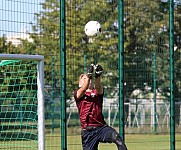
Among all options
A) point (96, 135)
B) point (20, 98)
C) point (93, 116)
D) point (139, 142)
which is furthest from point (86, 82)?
point (139, 142)

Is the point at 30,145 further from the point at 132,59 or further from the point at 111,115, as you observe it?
the point at 111,115

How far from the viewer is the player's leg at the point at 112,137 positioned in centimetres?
980

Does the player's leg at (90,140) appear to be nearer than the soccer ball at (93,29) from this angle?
Yes

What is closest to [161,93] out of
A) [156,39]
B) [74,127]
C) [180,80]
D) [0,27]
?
[180,80]

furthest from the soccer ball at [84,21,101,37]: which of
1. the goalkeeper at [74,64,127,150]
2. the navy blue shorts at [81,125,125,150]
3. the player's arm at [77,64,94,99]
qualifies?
the navy blue shorts at [81,125,125,150]

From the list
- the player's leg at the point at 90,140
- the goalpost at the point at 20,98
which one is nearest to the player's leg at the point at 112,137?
the player's leg at the point at 90,140

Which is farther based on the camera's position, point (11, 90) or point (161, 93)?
point (161, 93)

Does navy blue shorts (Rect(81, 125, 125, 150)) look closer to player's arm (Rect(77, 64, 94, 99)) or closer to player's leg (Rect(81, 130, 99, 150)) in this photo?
player's leg (Rect(81, 130, 99, 150))

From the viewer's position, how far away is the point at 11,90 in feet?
40.8

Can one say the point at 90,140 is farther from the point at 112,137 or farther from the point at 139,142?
the point at 139,142

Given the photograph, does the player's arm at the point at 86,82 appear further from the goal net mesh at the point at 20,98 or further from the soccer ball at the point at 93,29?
the goal net mesh at the point at 20,98

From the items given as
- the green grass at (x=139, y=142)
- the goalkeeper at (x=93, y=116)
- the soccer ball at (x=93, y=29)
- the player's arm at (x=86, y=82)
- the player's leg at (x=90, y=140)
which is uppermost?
the soccer ball at (x=93, y=29)

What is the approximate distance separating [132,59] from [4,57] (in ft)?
25.1

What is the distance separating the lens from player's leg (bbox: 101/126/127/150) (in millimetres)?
9805
